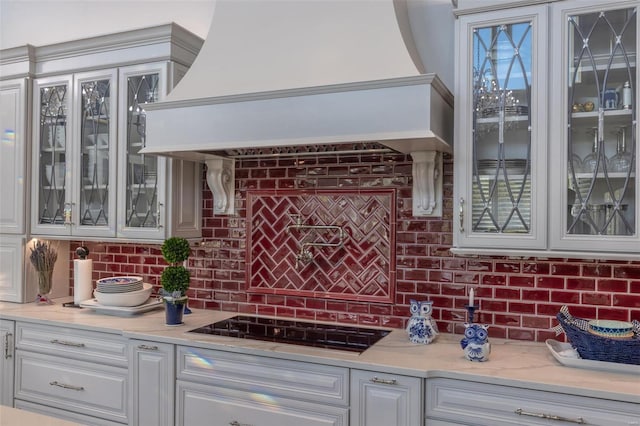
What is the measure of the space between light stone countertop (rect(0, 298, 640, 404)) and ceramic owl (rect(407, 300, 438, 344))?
0.14ft

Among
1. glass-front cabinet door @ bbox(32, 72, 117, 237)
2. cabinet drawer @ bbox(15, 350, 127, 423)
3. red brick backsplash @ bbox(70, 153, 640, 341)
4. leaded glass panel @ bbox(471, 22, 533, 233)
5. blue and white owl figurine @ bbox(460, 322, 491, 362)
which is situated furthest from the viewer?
glass-front cabinet door @ bbox(32, 72, 117, 237)

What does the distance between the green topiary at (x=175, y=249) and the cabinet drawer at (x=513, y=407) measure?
4.94 feet

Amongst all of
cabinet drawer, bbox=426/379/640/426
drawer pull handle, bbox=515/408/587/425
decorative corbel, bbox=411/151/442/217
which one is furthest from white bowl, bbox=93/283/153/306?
drawer pull handle, bbox=515/408/587/425

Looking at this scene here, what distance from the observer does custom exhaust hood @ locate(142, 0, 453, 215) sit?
2.27m

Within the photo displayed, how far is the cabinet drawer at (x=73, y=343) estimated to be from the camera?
280 centimetres

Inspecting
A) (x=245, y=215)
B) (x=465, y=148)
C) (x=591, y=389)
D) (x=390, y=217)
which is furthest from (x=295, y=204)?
(x=591, y=389)

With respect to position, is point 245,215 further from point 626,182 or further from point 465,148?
point 626,182

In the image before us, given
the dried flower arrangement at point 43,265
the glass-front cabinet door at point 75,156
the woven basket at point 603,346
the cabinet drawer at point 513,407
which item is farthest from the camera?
the dried flower arrangement at point 43,265

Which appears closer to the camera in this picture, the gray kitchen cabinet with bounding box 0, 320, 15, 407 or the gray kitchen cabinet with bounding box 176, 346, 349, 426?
the gray kitchen cabinet with bounding box 176, 346, 349, 426

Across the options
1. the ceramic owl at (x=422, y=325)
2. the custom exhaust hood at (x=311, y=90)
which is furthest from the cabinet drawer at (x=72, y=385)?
the ceramic owl at (x=422, y=325)

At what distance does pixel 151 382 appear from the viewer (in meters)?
2.66

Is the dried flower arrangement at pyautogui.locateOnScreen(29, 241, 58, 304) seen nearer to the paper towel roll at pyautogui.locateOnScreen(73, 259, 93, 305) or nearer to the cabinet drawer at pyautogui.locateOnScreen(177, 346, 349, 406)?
the paper towel roll at pyautogui.locateOnScreen(73, 259, 93, 305)

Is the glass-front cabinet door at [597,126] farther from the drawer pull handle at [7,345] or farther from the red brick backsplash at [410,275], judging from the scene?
the drawer pull handle at [7,345]

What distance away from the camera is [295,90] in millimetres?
2400
